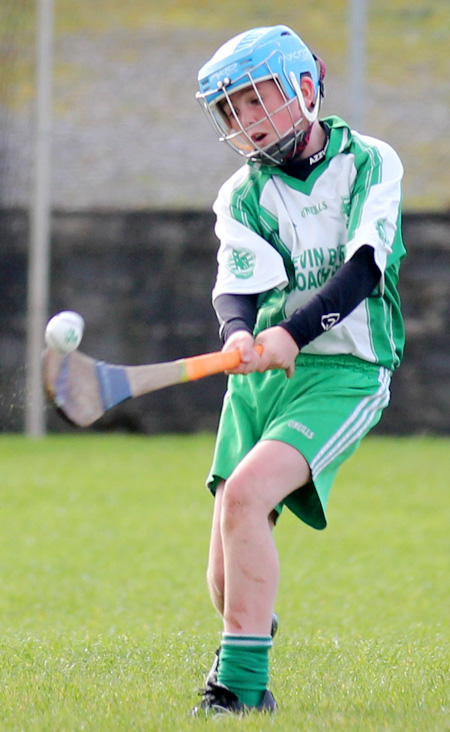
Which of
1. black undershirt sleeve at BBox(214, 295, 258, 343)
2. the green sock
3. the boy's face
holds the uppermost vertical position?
the boy's face

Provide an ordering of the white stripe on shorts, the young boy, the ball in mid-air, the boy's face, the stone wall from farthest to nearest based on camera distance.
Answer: the stone wall < the boy's face < the white stripe on shorts < the young boy < the ball in mid-air

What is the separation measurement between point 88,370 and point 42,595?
2.89 m

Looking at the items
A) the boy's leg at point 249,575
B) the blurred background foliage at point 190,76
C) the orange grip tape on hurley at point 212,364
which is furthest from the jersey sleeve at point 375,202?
the blurred background foliage at point 190,76

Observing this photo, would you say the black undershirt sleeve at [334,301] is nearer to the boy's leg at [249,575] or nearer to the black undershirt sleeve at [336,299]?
the black undershirt sleeve at [336,299]

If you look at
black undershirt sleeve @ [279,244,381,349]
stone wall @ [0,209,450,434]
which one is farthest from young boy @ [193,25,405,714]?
stone wall @ [0,209,450,434]

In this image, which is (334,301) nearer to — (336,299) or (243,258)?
(336,299)

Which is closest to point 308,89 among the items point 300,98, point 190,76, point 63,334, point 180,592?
point 300,98

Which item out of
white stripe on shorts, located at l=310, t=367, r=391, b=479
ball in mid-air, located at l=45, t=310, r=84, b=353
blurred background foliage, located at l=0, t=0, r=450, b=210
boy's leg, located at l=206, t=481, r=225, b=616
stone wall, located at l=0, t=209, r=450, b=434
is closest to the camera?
ball in mid-air, located at l=45, t=310, r=84, b=353

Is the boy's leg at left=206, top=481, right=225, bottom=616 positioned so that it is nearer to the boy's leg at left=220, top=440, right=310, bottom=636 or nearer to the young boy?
the young boy

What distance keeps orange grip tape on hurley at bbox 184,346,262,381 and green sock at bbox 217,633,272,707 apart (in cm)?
70

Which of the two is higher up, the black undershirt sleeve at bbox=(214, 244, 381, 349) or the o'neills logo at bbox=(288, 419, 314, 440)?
the black undershirt sleeve at bbox=(214, 244, 381, 349)

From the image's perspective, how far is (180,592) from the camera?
19.5 feet

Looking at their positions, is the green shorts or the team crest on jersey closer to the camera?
the green shorts

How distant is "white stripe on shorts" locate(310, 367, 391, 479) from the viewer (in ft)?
11.1
